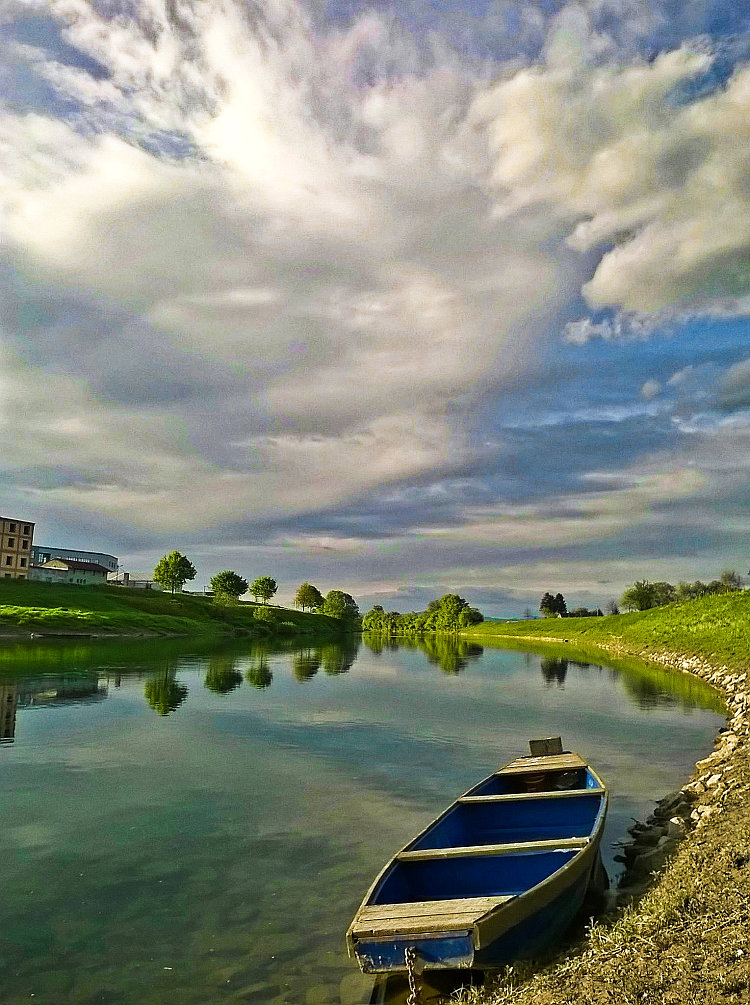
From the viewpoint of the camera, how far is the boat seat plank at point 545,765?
20.2m

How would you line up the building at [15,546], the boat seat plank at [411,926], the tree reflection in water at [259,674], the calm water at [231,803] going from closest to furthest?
the boat seat plank at [411,926], the calm water at [231,803], the tree reflection in water at [259,674], the building at [15,546]

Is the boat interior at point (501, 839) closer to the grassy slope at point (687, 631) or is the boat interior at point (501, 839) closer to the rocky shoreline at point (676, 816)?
the rocky shoreline at point (676, 816)

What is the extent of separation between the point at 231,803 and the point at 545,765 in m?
10.1

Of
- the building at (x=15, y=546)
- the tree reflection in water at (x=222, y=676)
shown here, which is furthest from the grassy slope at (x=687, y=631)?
the building at (x=15, y=546)

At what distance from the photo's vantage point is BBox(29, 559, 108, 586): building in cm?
17200

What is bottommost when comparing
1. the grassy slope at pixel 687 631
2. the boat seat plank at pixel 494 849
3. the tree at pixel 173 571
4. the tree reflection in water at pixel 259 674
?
the boat seat plank at pixel 494 849

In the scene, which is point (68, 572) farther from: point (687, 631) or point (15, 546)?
point (687, 631)

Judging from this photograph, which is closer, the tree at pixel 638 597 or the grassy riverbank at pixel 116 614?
the grassy riverbank at pixel 116 614

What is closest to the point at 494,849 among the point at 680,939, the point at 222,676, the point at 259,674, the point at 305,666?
the point at 680,939

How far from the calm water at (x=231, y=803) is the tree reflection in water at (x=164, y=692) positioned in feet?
0.89

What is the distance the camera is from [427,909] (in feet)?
35.6

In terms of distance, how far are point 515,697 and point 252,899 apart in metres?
42.4

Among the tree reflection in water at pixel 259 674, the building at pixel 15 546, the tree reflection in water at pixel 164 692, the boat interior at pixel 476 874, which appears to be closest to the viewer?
the boat interior at pixel 476 874

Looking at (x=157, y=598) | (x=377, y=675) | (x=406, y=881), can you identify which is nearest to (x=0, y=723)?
(x=406, y=881)
